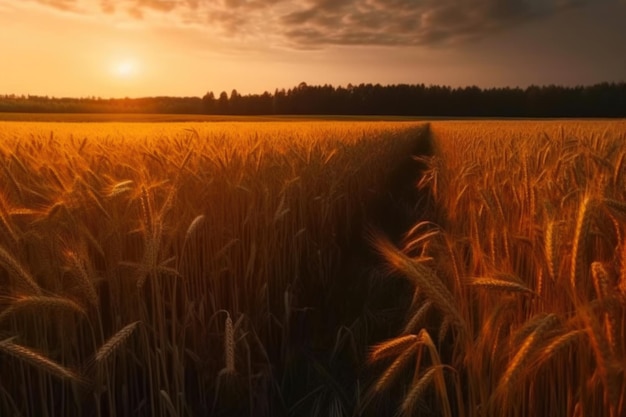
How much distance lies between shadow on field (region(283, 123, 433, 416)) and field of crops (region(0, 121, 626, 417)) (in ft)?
0.04

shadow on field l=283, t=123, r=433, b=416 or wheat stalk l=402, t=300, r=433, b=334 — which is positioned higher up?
wheat stalk l=402, t=300, r=433, b=334

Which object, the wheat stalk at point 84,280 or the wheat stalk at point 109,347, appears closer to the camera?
the wheat stalk at point 109,347

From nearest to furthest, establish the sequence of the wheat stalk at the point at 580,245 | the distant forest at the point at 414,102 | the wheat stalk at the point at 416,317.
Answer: the wheat stalk at the point at 580,245, the wheat stalk at the point at 416,317, the distant forest at the point at 414,102

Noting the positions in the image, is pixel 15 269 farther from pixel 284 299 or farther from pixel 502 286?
pixel 284 299

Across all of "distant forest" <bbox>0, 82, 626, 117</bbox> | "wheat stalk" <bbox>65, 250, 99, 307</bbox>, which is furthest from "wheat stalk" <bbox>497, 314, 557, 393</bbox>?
"distant forest" <bbox>0, 82, 626, 117</bbox>

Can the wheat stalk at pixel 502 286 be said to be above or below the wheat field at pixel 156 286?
above

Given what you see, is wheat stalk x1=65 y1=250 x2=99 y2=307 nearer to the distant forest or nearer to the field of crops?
the field of crops

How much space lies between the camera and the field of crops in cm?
128

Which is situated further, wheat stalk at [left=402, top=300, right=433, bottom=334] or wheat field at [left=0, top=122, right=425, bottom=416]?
wheat field at [left=0, top=122, right=425, bottom=416]

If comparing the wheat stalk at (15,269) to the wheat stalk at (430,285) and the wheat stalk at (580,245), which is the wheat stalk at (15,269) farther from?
the wheat stalk at (580,245)

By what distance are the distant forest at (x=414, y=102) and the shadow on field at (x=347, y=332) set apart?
6321 cm

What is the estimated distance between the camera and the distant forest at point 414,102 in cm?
6631

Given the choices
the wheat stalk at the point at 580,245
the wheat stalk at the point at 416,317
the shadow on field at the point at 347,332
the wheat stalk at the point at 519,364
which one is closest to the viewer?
the wheat stalk at the point at 519,364

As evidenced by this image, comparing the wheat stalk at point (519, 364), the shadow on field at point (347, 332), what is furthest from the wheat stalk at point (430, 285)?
the shadow on field at point (347, 332)
